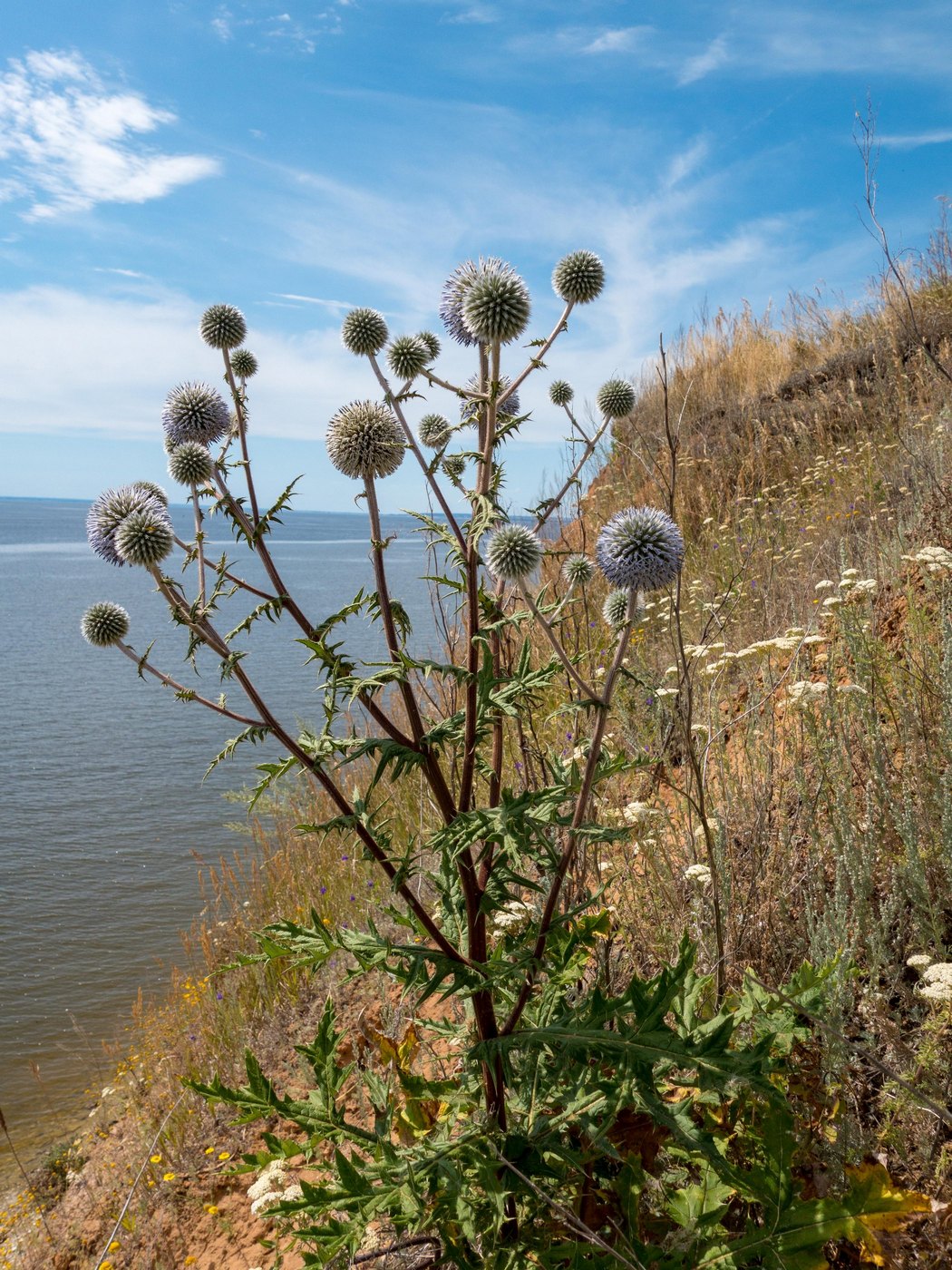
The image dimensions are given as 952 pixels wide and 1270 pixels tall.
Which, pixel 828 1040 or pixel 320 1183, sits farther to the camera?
pixel 828 1040

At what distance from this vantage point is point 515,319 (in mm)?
2631

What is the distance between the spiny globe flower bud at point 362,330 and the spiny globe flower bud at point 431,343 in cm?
48

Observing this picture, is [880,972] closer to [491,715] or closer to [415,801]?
[491,715]

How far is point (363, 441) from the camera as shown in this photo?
2.63 m

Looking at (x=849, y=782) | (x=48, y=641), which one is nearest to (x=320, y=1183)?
(x=849, y=782)

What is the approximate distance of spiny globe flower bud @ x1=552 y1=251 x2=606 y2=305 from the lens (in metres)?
3.02

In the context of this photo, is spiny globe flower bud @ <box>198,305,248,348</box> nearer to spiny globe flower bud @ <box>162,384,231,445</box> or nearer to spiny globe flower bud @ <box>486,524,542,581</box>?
spiny globe flower bud @ <box>162,384,231,445</box>

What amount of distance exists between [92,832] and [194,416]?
722cm

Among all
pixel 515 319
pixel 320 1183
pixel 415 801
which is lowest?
pixel 415 801

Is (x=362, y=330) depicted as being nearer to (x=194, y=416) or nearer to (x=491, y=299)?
(x=491, y=299)

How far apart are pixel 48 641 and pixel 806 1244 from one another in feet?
71.6

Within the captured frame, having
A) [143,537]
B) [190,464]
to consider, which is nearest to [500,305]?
[190,464]

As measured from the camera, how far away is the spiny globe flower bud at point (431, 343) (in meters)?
3.18

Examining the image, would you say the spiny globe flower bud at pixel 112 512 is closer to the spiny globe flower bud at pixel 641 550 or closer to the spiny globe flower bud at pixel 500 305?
the spiny globe flower bud at pixel 500 305
